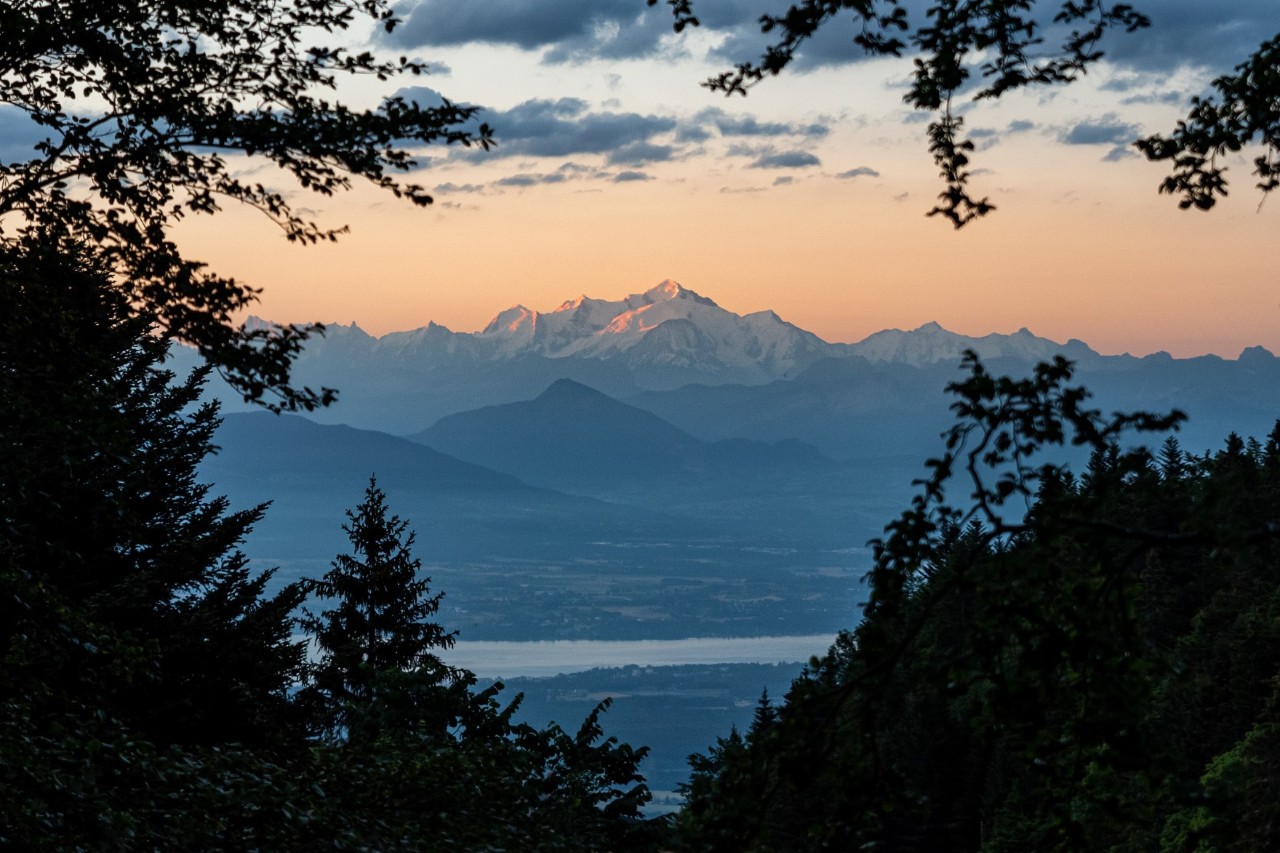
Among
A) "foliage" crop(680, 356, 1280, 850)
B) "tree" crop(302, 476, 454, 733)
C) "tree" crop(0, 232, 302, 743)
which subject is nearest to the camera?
"foliage" crop(680, 356, 1280, 850)

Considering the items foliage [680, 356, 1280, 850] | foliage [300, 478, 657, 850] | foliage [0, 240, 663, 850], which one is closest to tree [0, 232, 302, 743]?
foliage [0, 240, 663, 850]

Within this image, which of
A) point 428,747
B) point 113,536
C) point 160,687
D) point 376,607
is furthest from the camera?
point 376,607

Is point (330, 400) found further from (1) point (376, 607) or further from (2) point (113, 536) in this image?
(1) point (376, 607)

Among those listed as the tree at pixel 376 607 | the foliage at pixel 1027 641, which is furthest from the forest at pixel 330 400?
the tree at pixel 376 607

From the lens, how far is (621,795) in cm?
3052

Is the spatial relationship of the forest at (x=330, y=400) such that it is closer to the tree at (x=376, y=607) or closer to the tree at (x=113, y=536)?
the tree at (x=113, y=536)

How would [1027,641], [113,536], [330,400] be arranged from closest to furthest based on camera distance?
[1027,641]
[330,400]
[113,536]

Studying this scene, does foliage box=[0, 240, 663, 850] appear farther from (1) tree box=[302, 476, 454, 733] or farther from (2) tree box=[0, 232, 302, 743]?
(1) tree box=[302, 476, 454, 733]

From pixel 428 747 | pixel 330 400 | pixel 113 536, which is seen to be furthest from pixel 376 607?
pixel 330 400

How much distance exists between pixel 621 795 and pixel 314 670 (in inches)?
469

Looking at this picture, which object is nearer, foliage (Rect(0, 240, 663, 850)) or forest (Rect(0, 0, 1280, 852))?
forest (Rect(0, 0, 1280, 852))

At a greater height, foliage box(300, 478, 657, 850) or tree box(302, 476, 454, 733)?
tree box(302, 476, 454, 733)

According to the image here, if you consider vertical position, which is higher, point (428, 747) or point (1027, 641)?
point (1027, 641)

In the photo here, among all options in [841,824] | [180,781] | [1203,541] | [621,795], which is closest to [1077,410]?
[1203,541]
